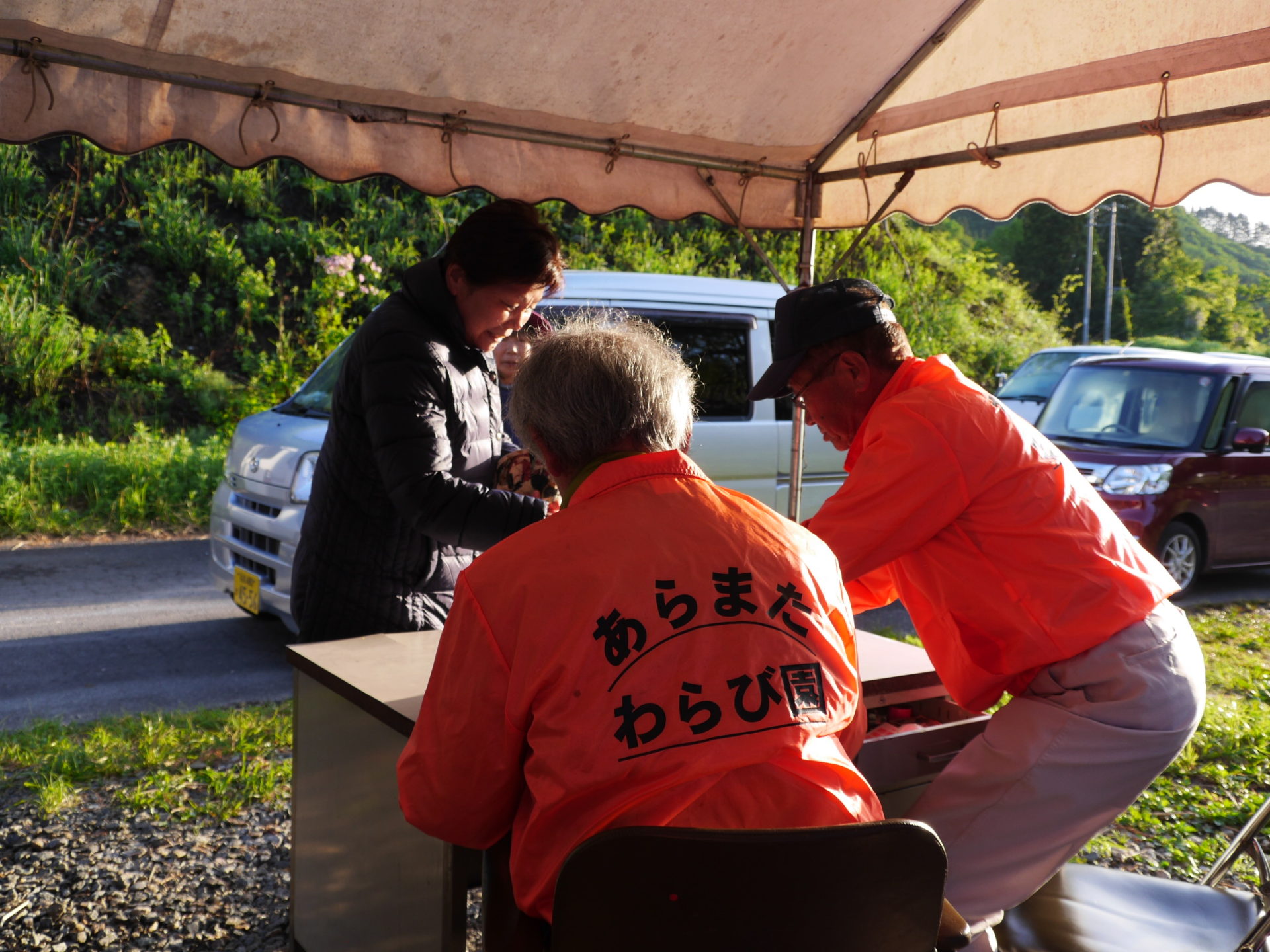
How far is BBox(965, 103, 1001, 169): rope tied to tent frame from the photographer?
354 centimetres

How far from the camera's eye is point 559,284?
2.74 meters

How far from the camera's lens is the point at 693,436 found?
5.30m

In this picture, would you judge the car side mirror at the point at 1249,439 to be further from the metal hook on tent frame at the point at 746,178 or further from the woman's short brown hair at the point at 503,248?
the woman's short brown hair at the point at 503,248

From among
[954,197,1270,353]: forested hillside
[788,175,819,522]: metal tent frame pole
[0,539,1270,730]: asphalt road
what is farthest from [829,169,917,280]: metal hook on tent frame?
[954,197,1270,353]: forested hillside

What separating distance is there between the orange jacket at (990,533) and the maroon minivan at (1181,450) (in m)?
6.18

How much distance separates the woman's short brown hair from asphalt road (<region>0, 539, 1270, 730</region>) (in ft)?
10.4

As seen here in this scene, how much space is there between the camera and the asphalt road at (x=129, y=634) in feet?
16.5

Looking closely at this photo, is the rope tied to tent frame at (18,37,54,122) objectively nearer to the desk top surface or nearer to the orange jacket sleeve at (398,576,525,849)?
the desk top surface

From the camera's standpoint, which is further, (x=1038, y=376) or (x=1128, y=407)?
(x=1038, y=376)

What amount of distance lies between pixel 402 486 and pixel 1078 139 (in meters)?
2.36

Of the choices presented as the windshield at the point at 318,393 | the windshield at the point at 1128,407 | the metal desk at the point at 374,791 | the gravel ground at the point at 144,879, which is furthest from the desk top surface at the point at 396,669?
the windshield at the point at 1128,407

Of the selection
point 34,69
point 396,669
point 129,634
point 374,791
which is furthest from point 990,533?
point 129,634

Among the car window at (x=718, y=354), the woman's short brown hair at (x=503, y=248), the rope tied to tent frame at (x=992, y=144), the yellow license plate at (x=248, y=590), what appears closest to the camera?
the woman's short brown hair at (x=503, y=248)

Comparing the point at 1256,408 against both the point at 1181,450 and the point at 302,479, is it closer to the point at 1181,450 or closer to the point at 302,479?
the point at 1181,450
